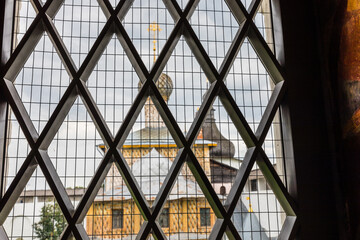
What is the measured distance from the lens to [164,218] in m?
1.80

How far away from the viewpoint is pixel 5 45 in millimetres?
1739

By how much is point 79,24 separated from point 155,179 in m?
0.88

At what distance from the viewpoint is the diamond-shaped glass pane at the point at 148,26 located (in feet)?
6.31

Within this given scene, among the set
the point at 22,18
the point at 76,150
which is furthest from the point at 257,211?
the point at 22,18

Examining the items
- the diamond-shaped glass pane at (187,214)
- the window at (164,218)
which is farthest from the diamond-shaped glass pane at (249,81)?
the window at (164,218)

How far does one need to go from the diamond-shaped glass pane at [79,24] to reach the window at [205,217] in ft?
3.10

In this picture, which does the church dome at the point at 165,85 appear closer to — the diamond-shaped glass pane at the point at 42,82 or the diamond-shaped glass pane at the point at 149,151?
the diamond-shaped glass pane at the point at 149,151

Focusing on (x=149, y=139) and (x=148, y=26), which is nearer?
(x=149, y=139)

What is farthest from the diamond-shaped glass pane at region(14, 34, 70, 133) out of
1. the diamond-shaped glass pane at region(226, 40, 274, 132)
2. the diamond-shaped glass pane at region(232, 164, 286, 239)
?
the diamond-shaped glass pane at region(232, 164, 286, 239)

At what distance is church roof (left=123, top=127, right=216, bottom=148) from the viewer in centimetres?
185

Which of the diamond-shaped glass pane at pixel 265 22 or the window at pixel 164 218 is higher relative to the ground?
the diamond-shaped glass pane at pixel 265 22

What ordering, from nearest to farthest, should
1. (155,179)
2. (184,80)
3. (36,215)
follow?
(36,215)
(155,179)
(184,80)

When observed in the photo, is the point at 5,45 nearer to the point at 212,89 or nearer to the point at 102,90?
the point at 102,90

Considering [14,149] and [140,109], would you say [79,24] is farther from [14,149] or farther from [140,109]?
[14,149]
